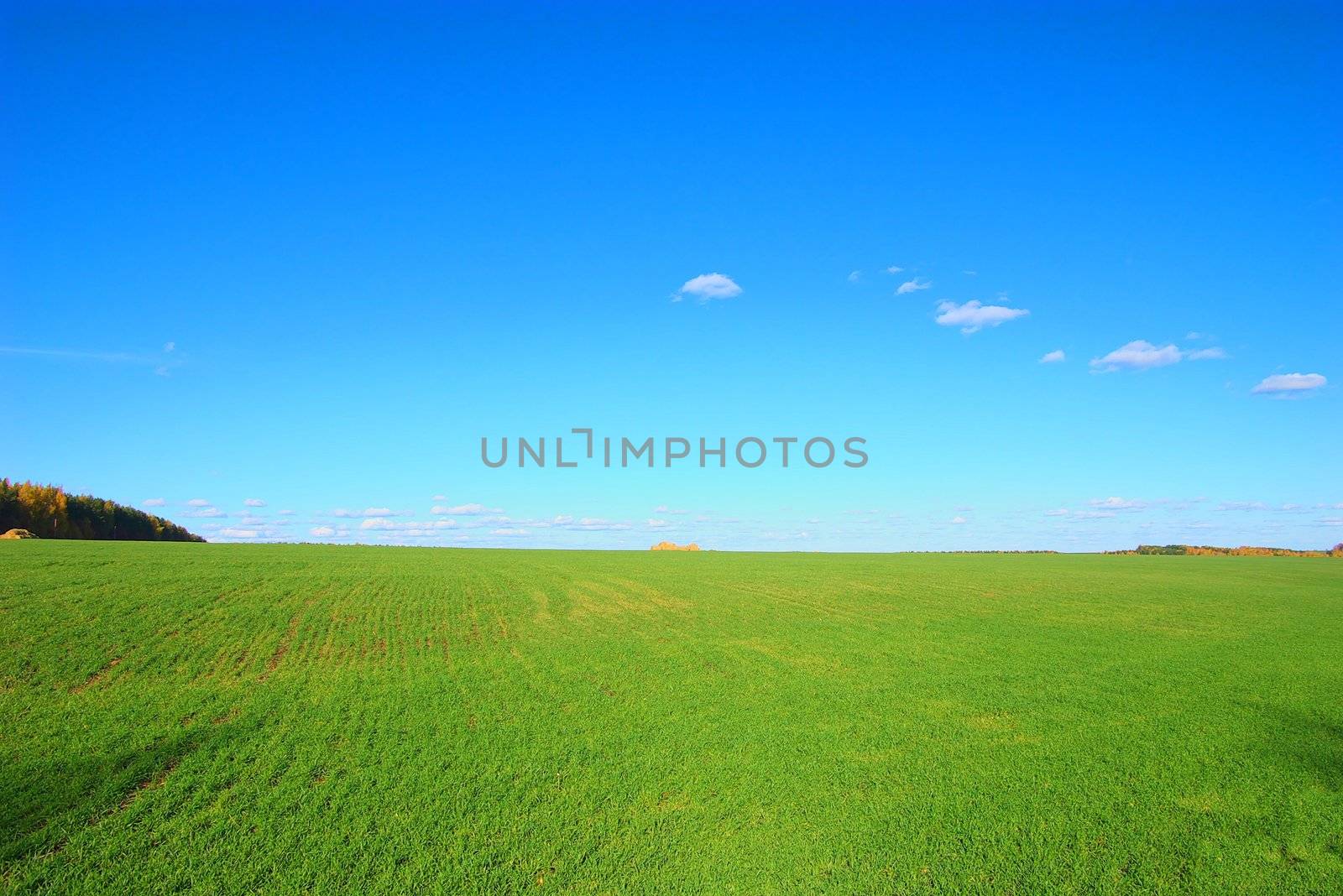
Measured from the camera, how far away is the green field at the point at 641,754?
6.78m

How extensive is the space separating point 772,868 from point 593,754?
3.28 meters

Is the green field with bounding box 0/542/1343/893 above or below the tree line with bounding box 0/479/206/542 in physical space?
below

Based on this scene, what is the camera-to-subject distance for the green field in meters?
6.78

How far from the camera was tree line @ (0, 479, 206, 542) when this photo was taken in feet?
212

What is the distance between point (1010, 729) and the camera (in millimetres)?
10680

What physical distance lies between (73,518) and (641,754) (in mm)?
87934

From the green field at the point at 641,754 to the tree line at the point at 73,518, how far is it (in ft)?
190

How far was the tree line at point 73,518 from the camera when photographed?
→ 6456cm

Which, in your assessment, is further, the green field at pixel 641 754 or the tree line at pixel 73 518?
the tree line at pixel 73 518

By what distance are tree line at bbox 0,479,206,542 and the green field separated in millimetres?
57970

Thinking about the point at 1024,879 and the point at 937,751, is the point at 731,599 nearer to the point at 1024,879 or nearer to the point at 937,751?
the point at 937,751

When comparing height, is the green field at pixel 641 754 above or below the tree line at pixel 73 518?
below

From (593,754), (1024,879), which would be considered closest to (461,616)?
(593,754)

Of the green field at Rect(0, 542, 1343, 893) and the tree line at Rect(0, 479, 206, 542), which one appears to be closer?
the green field at Rect(0, 542, 1343, 893)
